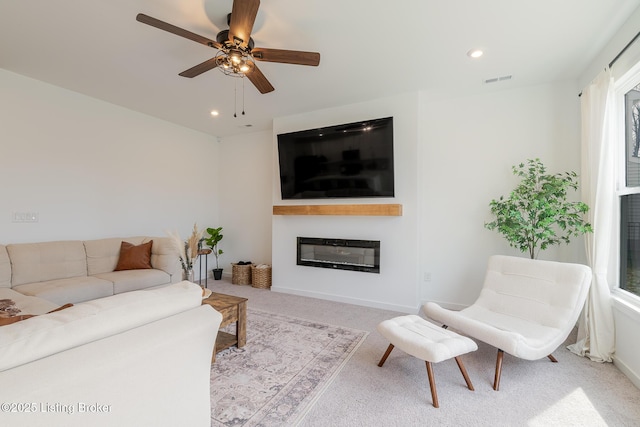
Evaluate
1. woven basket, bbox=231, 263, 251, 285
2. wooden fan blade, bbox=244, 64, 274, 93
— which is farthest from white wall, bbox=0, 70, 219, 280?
wooden fan blade, bbox=244, 64, 274, 93

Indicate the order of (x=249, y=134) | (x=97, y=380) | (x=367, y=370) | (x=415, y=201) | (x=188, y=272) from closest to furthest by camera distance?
(x=97, y=380), (x=367, y=370), (x=188, y=272), (x=415, y=201), (x=249, y=134)

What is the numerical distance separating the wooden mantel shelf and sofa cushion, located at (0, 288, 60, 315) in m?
2.70

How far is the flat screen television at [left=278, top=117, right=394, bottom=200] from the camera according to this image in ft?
11.7

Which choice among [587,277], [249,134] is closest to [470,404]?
[587,277]

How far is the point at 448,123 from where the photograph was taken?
371 centimetres

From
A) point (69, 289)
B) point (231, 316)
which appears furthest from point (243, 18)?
point (69, 289)

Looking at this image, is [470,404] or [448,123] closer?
[470,404]

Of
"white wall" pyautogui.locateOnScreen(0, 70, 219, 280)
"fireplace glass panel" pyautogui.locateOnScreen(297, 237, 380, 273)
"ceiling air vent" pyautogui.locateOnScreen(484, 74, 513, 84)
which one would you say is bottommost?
"fireplace glass panel" pyautogui.locateOnScreen(297, 237, 380, 273)

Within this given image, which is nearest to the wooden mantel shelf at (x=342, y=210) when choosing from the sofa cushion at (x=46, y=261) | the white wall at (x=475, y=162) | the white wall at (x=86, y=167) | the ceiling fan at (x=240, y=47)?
the white wall at (x=475, y=162)

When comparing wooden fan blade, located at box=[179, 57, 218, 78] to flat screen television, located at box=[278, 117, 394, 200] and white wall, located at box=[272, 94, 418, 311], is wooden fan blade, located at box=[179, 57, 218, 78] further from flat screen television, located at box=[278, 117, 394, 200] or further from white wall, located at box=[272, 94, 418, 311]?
white wall, located at box=[272, 94, 418, 311]

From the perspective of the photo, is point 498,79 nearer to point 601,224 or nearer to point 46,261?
point 601,224

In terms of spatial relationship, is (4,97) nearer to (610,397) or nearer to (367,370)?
(367,370)

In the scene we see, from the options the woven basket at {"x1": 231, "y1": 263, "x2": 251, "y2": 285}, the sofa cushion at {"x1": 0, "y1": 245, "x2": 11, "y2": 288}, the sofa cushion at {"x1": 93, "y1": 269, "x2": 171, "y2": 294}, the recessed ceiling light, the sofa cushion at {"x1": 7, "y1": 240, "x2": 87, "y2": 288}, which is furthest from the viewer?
the woven basket at {"x1": 231, "y1": 263, "x2": 251, "y2": 285}

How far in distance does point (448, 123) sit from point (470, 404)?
3149 millimetres
